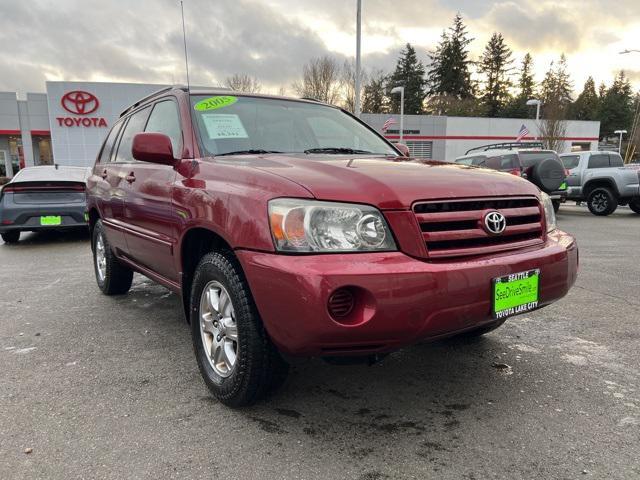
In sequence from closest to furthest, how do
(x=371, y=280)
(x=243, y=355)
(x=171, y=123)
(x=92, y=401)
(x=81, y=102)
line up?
(x=371, y=280) < (x=243, y=355) < (x=92, y=401) < (x=171, y=123) < (x=81, y=102)

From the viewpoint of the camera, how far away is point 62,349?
347 cm

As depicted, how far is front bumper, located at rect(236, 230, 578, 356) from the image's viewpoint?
78.0 inches

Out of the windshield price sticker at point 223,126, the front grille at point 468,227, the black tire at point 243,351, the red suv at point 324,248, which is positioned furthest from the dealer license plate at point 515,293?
the windshield price sticker at point 223,126

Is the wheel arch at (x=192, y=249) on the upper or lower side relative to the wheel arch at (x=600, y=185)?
upper

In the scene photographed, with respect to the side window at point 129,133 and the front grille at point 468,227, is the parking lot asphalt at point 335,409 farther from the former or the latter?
the side window at point 129,133

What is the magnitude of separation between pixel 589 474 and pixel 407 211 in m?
1.31

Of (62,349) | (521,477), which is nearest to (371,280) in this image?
(521,477)

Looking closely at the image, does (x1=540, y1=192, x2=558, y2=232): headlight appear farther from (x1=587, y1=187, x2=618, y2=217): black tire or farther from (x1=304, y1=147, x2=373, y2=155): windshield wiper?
(x1=587, y1=187, x2=618, y2=217): black tire

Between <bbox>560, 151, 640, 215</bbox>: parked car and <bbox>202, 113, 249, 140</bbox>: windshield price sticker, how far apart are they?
39.8ft

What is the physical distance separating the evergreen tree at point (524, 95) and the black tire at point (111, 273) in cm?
6434

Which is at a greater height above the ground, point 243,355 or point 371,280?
point 371,280

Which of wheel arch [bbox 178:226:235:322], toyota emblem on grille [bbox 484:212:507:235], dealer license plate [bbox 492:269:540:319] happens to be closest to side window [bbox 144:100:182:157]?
wheel arch [bbox 178:226:235:322]

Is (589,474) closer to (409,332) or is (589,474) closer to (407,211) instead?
(409,332)

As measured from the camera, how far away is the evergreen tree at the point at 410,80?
61.9m
